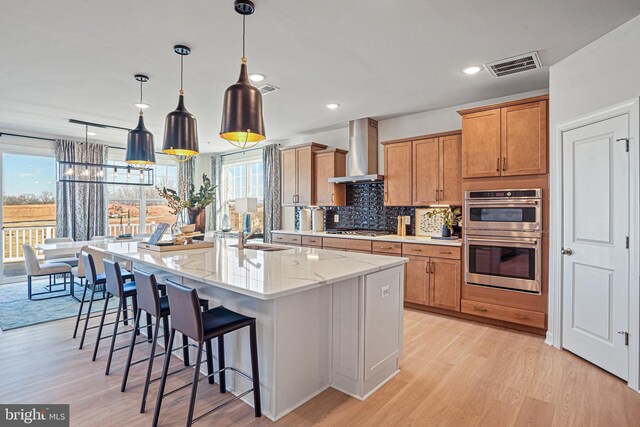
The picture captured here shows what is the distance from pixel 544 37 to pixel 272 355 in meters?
3.18

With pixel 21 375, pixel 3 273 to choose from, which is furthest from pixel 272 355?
pixel 3 273

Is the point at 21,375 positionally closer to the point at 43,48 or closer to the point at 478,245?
the point at 43,48

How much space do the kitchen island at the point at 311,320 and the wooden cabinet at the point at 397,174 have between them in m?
2.18

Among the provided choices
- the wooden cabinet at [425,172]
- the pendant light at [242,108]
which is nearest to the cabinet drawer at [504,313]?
the wooden cabinet at [425,172]

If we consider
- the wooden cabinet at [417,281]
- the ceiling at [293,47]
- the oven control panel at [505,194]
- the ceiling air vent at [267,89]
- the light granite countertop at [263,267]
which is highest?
the ceiling air vent at [267,89]

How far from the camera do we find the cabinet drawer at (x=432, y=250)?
400 centimetres

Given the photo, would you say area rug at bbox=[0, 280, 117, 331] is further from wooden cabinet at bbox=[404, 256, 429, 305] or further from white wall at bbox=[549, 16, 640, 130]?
white wall at bbox=[549, 16, 640, 130]

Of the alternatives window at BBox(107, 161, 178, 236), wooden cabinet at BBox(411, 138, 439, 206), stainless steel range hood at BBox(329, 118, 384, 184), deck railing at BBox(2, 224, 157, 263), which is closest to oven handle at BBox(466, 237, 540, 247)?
wooden cabinet at BBox(411, 138, 439, 206)

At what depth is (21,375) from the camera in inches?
104

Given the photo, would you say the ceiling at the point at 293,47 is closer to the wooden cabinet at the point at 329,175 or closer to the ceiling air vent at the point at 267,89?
the ceiling air vent at the point at 267,89

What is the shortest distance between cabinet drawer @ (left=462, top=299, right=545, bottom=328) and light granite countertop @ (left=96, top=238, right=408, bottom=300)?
1.71 meters

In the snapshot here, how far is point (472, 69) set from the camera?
3.37 m

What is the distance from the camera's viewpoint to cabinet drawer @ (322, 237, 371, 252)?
475cm

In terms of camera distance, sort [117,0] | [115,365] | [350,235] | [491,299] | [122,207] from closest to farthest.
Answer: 1. [117,0]
2. [115,365]
3. [491,299]
4. [350,235]
5. [122,207]
